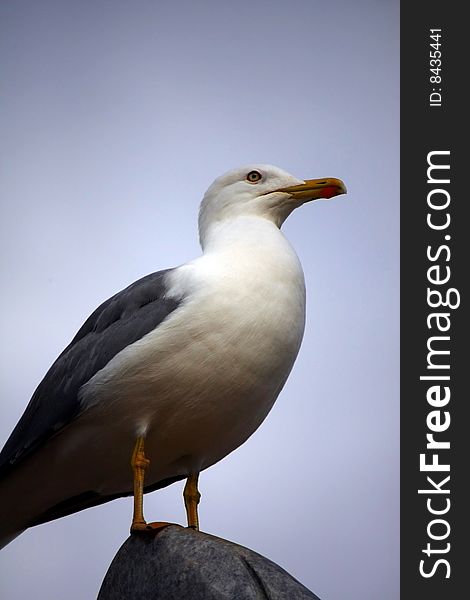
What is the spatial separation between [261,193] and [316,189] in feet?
1.19

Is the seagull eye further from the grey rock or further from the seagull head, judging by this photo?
the grey rock

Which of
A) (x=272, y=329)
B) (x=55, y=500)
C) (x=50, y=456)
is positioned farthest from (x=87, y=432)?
(x=272, y=329)

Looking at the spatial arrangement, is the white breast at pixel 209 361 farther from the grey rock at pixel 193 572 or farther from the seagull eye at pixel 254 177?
the seagull eye at pixel 254 177

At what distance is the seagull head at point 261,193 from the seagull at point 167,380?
29 mm

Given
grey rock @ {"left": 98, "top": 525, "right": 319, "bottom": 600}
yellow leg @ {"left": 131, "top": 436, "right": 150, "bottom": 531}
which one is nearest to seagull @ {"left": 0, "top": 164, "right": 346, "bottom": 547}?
yellow leg @ {"left": 131, "top": 436, "right": 150, "bottom": 531}

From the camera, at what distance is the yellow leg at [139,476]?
20.0 ft

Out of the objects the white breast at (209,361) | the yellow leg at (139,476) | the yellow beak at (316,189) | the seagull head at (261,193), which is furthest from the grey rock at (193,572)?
the yellow beak at (316,189)

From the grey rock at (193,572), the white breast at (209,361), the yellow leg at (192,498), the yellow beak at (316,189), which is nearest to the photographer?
the grey rock at (193,572)

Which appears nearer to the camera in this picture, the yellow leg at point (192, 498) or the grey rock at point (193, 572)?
the grey rock at point (193, 572)

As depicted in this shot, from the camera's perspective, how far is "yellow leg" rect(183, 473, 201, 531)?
6.64 meters

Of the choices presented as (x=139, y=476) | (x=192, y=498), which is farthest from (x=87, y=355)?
(x=192, y=498)

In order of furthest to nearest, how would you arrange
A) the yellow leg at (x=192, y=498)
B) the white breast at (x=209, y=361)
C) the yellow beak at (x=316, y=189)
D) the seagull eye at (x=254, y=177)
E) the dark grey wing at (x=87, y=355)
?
1. the seagull eye at (x=254, y=177)
2. the yellow beak at (x=316, y=189)
3. the yellow leg at (x=192, y=498)
4. the dark grey wing at (x=87, y=355)
5. the white breast at (x=209, y=361)

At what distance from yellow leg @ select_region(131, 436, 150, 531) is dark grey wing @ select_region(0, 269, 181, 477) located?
413 mm

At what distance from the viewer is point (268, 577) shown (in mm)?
5570
